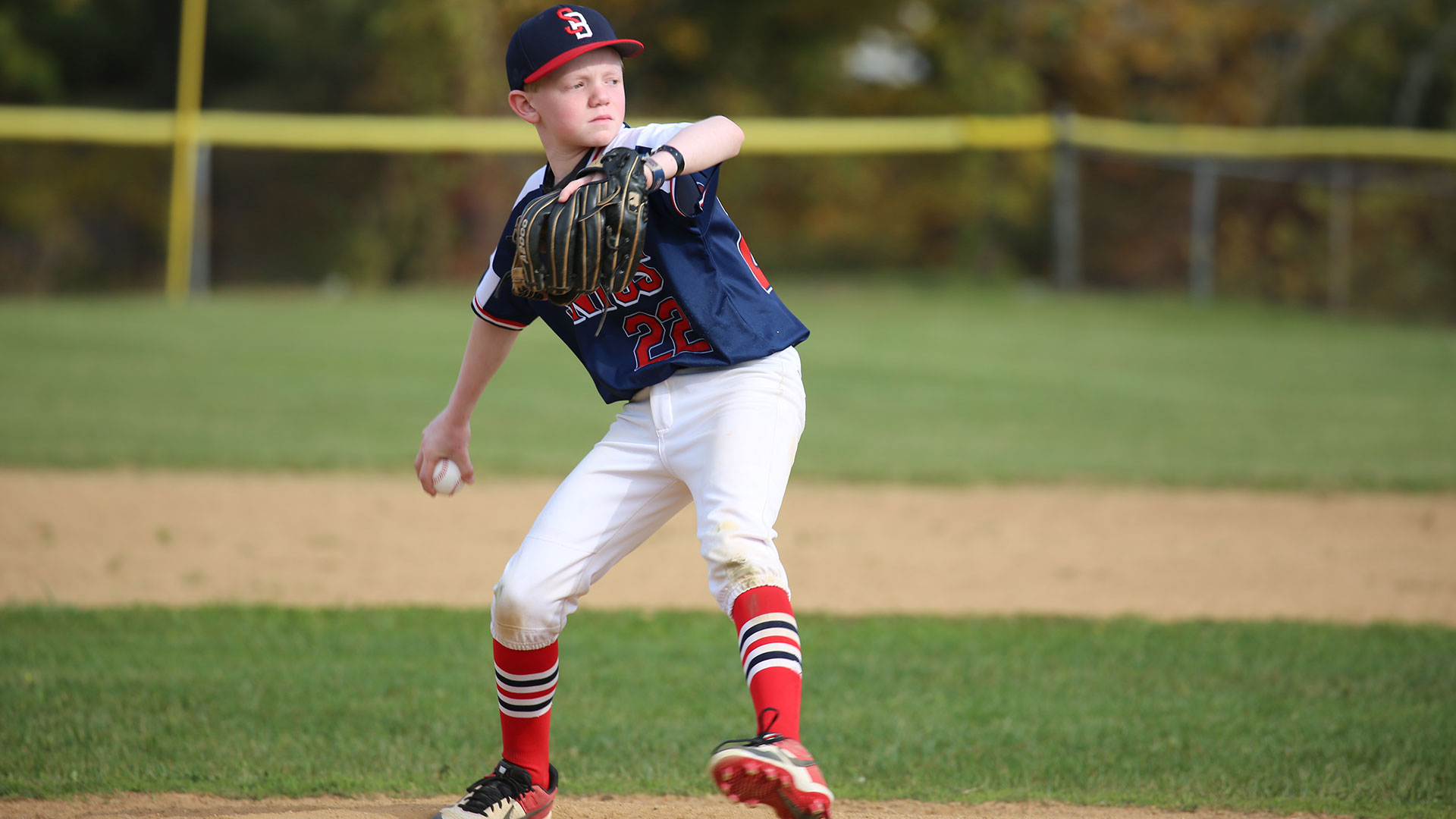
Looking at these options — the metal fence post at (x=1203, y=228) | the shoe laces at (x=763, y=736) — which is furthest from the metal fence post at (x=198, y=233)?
the shoe laces at (x=763, y=736)

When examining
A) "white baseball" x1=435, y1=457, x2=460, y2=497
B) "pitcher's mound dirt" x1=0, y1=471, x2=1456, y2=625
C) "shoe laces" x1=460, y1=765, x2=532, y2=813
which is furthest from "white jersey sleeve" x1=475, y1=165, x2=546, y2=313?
"pitcher's mound dirt" x1=0, y1=471, x2=1456, y2=625

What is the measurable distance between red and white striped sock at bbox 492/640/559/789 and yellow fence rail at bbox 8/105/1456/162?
1391 centimetres

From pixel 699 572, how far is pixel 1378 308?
12800mm

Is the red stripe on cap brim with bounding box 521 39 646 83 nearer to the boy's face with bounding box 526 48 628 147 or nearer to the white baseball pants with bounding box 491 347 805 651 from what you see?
the boy's face with bounding box 526 48 628 147

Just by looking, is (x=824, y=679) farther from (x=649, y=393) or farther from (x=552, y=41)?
(x=552, y=41)

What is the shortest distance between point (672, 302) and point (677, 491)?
0.41 metres

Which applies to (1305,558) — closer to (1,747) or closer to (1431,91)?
(1,747)

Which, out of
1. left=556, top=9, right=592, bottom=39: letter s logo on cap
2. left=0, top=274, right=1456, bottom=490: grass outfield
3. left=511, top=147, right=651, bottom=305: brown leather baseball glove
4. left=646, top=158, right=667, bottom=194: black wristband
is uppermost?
left=556, top=9, right=592, bottom=39: letter s logo on cap

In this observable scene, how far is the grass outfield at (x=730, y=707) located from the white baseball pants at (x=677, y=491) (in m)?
0.84

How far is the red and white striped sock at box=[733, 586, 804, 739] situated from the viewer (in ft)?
7.80

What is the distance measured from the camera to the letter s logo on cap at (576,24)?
2.61 m

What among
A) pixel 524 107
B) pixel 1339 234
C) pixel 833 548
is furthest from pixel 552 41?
pixel 1339 234

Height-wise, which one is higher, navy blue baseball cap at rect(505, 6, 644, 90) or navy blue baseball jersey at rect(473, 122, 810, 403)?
navy blue baseball cap at rect(505, 6, 644, 90)

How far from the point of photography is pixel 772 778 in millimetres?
2197
